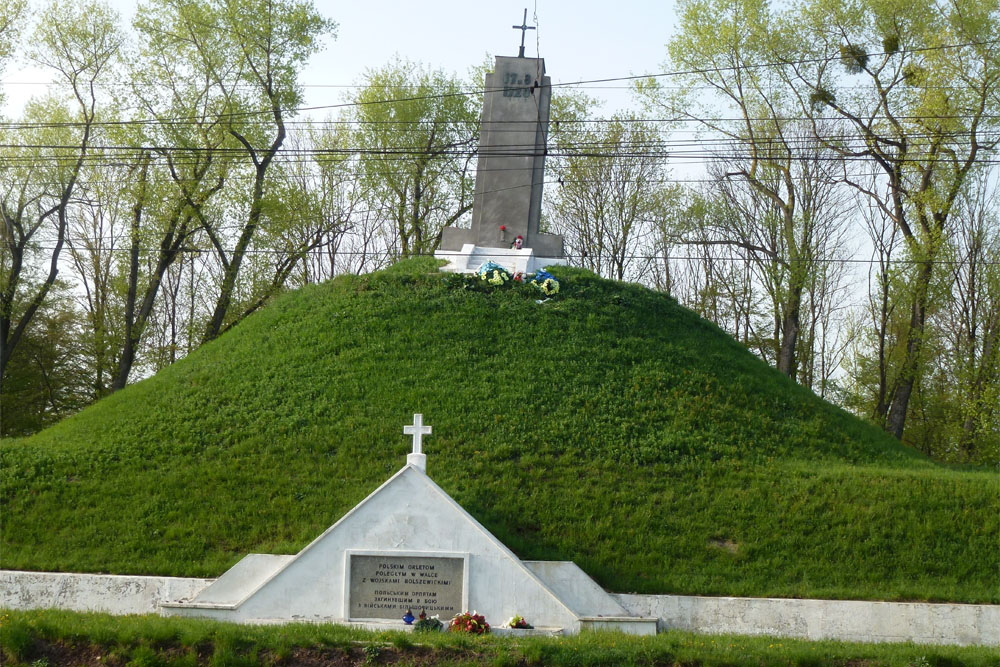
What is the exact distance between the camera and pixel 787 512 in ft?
41.7

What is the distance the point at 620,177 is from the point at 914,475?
1703 centimetres

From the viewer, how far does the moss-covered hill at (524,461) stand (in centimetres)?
1190

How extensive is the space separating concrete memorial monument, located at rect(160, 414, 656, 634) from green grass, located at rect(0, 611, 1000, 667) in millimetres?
1787

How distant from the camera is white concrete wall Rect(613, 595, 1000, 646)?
1076 cm

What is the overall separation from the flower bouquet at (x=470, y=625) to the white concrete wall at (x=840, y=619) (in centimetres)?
236

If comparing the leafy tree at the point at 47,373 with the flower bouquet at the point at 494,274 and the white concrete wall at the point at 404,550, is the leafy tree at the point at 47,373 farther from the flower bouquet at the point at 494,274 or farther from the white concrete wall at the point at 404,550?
the white concrete wall at the point at 404,550

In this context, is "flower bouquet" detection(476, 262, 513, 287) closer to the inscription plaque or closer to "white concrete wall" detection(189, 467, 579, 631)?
"white concrete wall" detection(189, 467, 579, 631)

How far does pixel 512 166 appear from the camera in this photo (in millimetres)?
20516

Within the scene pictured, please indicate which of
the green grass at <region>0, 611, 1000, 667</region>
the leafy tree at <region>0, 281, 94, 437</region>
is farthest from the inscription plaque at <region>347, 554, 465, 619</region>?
the leafy tree at <region>0, 281, 94, 437</region>

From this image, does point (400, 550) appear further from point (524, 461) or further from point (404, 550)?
point (524, 461)

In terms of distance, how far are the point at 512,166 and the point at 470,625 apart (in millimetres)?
12761

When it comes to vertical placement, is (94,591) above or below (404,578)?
below

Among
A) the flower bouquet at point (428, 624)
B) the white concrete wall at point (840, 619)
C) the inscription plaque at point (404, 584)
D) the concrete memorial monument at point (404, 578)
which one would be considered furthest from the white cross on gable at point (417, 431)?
the white concrete wall at point (840, 619)

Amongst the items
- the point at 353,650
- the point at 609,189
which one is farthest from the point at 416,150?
the point at 353,650
